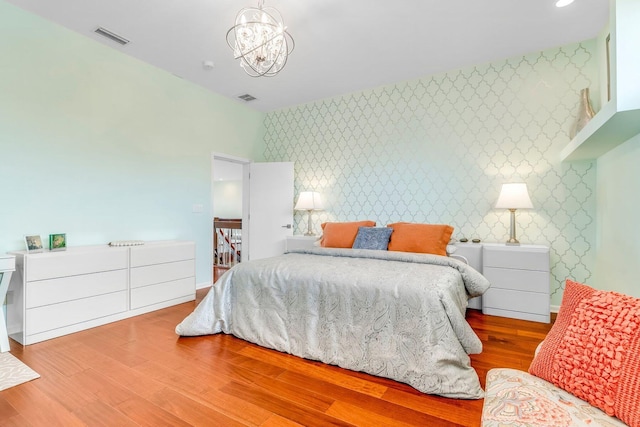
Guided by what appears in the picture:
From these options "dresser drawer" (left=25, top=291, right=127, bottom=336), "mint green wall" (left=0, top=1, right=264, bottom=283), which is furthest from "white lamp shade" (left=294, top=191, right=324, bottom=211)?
"dresser drawer" (left=25, top=291, right=127, bottom=336)

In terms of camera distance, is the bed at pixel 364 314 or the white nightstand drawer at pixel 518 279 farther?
the white nightstand drawer at pixel 518 279

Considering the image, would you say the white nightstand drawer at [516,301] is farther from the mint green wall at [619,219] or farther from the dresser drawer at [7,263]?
the dresser drawer at [7,263]

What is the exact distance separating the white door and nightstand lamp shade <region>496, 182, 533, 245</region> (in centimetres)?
276

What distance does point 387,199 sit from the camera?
4.03m

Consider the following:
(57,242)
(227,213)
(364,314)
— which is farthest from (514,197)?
(227,213)

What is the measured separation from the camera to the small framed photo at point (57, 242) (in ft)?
8.72

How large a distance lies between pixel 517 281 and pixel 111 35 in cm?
459

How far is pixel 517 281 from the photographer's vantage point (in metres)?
2.97

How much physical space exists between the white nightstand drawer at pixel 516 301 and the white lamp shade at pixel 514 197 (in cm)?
84

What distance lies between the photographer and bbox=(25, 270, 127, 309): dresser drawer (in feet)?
7.77

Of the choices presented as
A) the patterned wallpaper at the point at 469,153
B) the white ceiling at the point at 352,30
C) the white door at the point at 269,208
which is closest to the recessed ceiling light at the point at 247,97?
the white ceiling at the point at 352,30

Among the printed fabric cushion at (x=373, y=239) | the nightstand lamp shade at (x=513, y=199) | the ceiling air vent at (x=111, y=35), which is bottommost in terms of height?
the printed fabric cushion at (x=373, y=239)

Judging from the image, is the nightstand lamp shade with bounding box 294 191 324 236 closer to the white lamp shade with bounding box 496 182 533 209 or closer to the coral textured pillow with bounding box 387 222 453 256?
the coral textured pillow with bounding box 387 222 453 256

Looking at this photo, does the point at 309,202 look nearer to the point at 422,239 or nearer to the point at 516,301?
the point at 422,239
